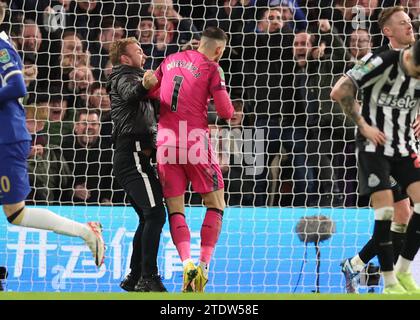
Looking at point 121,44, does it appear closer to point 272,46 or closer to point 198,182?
point 198,182

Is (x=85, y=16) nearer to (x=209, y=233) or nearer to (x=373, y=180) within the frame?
(x=209, y=233)

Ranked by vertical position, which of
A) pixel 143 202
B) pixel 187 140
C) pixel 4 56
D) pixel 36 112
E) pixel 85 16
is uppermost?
pixel 85 16

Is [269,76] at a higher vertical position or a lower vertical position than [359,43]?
lower

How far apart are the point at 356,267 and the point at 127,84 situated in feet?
7.32

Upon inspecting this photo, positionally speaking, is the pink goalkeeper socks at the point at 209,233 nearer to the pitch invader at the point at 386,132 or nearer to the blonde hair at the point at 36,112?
the pitch invader at the point at 386,132

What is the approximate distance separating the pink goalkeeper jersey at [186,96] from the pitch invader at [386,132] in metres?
1.27

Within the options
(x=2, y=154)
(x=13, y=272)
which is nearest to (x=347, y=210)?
(x=13, y=272)

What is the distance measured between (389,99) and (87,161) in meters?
3.88

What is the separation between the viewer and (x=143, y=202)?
779 cm

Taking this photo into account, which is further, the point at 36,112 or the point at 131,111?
the point at 36,112

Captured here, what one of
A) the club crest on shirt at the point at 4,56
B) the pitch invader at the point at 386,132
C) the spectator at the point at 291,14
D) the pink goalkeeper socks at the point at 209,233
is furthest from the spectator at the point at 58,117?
the pitch invader at the point at 386,132

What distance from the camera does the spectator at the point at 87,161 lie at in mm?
9898

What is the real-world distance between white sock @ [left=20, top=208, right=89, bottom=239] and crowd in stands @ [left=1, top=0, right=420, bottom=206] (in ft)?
8.50

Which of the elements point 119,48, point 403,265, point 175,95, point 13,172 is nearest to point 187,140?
point 175,95
